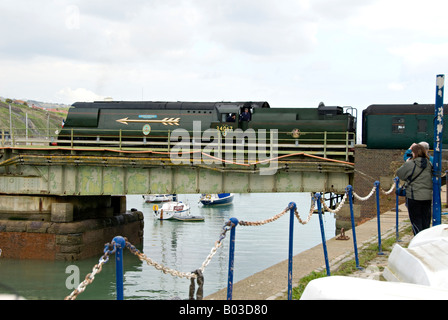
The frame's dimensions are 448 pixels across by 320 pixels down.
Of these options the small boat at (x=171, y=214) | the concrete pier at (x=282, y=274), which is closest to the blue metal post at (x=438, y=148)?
the concrete pier at (x=282, y=274)

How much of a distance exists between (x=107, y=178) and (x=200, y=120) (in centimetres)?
694

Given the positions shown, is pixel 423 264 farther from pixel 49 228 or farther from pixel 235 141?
pixel 235 141

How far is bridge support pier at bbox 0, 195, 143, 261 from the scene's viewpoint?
24.4 meters

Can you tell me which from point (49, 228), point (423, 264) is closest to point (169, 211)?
point (49, 228)

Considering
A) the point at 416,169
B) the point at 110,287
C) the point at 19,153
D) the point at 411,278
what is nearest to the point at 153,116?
the point at 19,153

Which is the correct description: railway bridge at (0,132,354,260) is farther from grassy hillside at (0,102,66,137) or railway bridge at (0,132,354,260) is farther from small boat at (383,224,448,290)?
grassy hillside at (0,102,66,137)

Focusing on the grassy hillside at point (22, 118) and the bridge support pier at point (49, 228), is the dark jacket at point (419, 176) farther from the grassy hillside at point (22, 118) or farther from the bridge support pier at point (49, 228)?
the grassy hillside at point (22, 118)

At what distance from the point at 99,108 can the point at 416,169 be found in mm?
23295

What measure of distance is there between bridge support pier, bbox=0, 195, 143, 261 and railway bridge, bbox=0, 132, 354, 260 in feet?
0.16

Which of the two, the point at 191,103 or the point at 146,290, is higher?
the point at 191,103

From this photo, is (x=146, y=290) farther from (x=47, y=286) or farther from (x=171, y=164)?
(x=171, y=164)

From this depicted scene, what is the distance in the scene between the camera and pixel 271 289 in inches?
360

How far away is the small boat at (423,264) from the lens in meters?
5.13

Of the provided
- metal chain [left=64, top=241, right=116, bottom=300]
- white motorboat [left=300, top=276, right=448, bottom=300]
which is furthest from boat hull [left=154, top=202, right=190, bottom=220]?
white motorboat [left=300, top=276, right=448, bottom=300]
